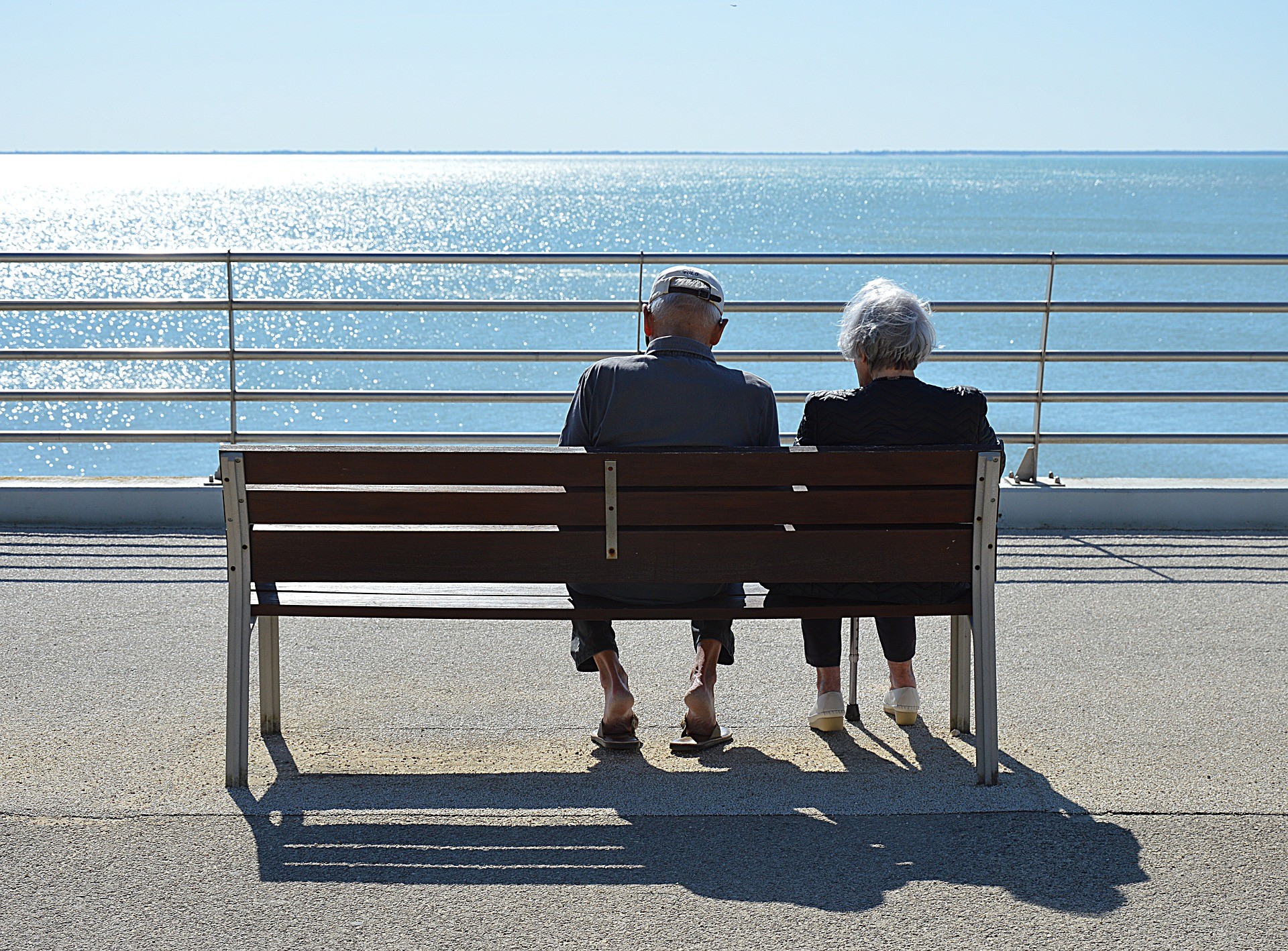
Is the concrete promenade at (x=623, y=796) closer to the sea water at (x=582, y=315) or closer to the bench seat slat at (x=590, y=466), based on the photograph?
the bench seat slat at (x=590, y=466)

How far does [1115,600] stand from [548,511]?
2.71m

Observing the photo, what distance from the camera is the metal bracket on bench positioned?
10.8 feet

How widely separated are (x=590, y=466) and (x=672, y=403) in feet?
1.31

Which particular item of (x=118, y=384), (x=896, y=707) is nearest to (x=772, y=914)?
(x=896, y=707)

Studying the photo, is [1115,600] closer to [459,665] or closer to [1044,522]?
[1044,522]

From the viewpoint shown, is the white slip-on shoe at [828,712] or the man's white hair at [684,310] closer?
the man's white hair at [684,310]

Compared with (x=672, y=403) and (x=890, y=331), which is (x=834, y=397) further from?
(x=672, y=403)

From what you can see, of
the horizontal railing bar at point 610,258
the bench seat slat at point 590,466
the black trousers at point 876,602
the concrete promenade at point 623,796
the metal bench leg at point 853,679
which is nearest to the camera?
the concrete promenade at point 623,796

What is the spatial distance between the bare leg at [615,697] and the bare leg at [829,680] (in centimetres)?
52

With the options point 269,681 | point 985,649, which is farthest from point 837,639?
point 269,681

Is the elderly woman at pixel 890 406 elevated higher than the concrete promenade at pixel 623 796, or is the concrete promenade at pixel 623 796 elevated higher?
the elderly woman at pixel 890 406

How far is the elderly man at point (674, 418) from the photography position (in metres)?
3.61

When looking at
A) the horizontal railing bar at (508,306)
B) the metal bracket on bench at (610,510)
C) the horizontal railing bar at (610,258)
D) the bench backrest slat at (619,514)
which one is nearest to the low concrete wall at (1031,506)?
the horizontal railing bar at (508,306)

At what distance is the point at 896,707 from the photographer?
152 inches
